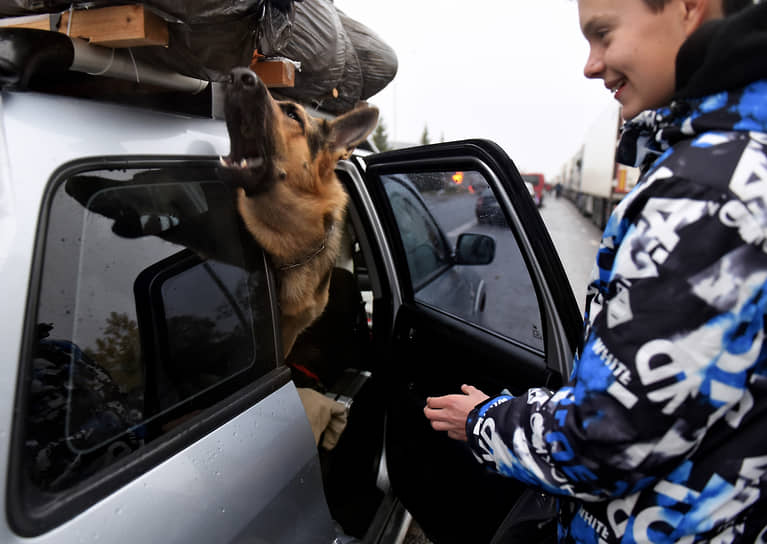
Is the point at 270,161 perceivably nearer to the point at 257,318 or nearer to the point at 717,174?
the point at 257,318

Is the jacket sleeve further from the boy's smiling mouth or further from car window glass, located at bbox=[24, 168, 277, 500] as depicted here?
car window glass, located at bbox=[24, 168, 277, 500]

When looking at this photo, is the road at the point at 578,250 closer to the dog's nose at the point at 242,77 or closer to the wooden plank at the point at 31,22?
the dog's nose at the point at 242,77

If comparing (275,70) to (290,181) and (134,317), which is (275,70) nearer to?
(290,181)

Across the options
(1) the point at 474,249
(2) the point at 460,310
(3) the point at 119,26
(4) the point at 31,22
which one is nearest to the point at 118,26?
(3) the point at 119,26

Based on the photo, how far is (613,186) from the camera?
1711 cm

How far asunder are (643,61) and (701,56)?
0.37ft

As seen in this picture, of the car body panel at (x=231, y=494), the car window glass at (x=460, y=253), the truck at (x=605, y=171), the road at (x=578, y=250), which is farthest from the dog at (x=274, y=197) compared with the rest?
the truck at (x=605, y=171)

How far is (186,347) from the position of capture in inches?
54.3

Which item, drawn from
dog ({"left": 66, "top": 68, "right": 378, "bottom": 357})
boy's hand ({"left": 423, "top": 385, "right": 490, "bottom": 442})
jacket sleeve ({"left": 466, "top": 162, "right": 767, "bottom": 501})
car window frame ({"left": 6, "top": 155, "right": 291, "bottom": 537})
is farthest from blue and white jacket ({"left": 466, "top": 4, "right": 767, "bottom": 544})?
dog ({"left": 66, "top": 68, "right": 378, "bottom": 357})

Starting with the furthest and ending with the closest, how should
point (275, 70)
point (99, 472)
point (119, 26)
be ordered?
point (275, 70) < point (119, 26) < point (99, 472)

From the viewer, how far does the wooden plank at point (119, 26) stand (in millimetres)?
1155

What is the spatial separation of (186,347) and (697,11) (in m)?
1.48

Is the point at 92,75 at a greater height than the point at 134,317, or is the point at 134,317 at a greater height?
the point at 92,75

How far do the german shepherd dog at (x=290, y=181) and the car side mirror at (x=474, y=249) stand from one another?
0.65m
